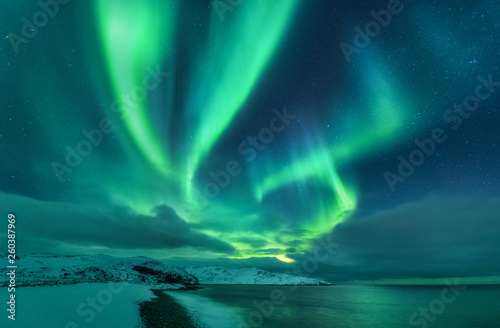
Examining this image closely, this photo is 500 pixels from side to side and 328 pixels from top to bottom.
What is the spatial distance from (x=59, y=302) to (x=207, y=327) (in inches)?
554

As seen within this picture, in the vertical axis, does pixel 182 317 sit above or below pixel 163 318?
below

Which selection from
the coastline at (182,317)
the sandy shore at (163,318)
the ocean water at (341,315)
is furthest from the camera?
the ocean water at (341,315)

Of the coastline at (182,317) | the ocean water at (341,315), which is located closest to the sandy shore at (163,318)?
the coastline at (182,317)

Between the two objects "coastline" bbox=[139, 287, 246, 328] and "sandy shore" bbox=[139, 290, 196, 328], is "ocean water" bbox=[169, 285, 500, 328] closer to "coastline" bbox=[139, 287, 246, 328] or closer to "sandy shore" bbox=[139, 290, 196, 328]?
"coastline" bbox=[139, 287, 246, 328]

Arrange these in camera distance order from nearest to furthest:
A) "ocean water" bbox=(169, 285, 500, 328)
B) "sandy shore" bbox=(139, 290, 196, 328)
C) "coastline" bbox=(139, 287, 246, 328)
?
"sandy shore" bbox=(139, 290, 196, 328) → "coastline" bbox=(139, 287, 246, 328) → "ocean water" bbox=(169, 285, 500, 328)

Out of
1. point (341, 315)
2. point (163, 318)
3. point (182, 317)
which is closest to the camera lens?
point (163, 318)

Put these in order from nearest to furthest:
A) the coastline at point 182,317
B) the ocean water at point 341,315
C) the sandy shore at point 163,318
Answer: the sandy shore at point 163,318 < the coastline at point 182,317 < the ocean water at point 341,315

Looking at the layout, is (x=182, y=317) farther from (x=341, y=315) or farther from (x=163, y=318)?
(x=341, y=315)

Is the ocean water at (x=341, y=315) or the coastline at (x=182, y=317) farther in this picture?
the ocean water at (x=341, y=315)

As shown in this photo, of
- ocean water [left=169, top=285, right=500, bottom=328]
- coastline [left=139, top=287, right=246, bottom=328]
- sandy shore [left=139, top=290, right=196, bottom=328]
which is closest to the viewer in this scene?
sandy shore [left=139, top=290, right=196, bottom=328]

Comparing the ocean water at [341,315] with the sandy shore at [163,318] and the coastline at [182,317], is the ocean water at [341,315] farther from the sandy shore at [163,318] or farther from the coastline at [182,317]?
the sandy shore at [163,318]

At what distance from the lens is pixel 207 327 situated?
30250 millimetres

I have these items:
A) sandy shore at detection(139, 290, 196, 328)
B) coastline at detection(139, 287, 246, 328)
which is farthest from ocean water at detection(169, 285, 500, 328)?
sandy shore at detection(139, 290, 196, 328)

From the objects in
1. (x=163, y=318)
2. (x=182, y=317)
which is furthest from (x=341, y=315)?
(x=163, y=318)
